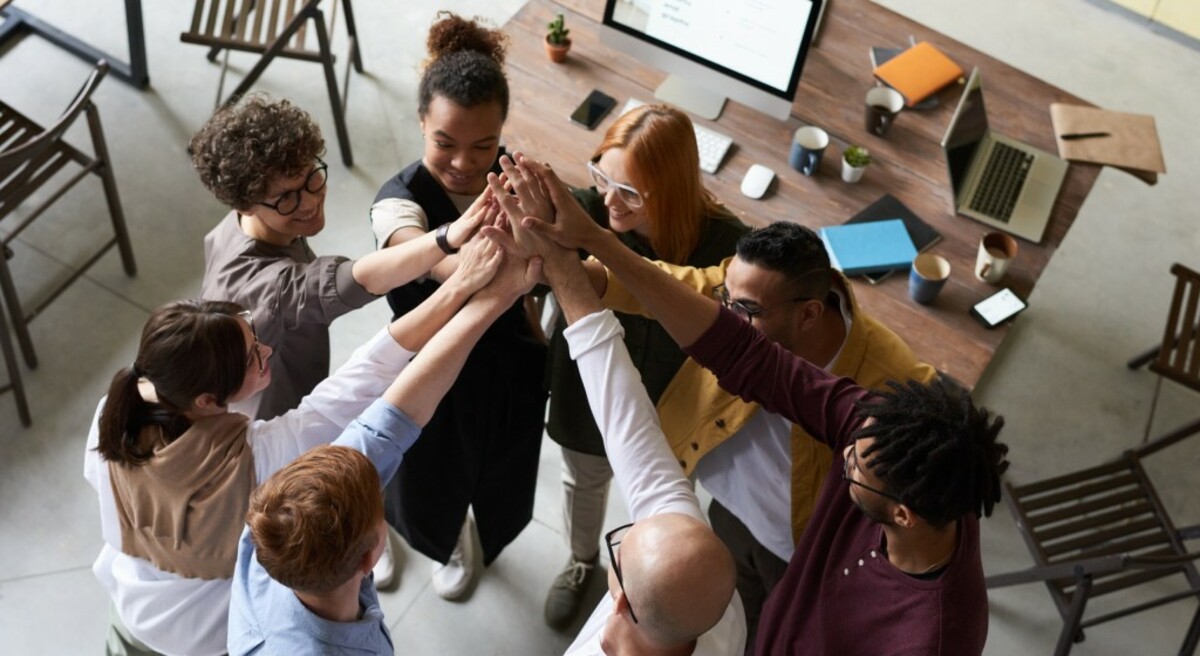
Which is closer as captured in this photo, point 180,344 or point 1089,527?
point 180,344

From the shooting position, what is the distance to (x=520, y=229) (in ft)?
7.25

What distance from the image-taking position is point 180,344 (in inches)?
77.9

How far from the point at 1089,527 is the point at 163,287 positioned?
3052 mm

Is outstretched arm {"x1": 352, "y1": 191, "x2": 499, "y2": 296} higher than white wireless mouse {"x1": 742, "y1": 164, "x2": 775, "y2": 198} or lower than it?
higher

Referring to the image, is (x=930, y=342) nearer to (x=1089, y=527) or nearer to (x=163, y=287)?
(x=1089, y=527)

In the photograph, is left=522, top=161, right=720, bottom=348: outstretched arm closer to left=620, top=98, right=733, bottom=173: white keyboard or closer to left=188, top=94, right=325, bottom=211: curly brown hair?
left=188, top=94, right=325, bottom=211: curly brown hair

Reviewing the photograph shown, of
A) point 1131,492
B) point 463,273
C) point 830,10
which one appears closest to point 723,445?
point 463,273

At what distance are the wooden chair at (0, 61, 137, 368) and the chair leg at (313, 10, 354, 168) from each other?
2.52ft

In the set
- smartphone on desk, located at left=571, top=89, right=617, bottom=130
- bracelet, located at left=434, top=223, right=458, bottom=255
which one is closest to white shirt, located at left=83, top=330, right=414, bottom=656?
bracelet, located at left=434, top=223, right=458, bottom=255

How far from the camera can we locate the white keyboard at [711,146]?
324 cm

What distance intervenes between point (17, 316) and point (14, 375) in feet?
0.65

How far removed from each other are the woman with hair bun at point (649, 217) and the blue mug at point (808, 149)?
739 mm

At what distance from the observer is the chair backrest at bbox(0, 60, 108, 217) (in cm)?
308

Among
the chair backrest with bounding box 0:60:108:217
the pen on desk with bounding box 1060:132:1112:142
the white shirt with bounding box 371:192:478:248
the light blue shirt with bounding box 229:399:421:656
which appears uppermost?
the pen on desk with bounding box 1060:132:1112:142
